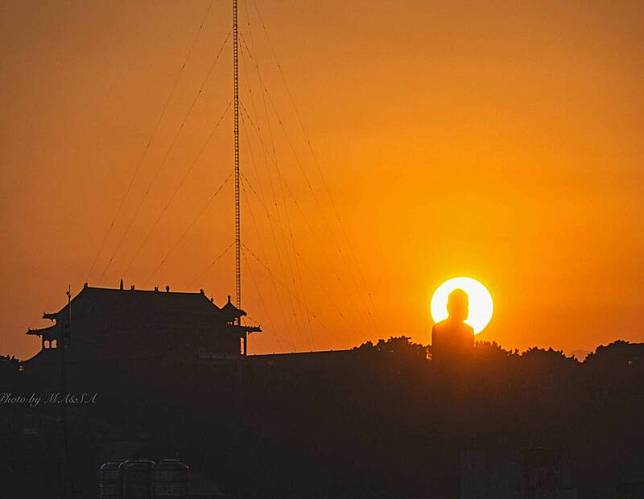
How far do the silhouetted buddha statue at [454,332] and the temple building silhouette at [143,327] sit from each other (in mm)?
34326

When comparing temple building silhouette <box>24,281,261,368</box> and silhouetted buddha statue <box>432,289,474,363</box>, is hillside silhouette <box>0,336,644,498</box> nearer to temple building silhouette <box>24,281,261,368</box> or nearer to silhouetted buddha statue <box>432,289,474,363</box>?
silhouetted buddha statue <box>432,289,474,363</box>

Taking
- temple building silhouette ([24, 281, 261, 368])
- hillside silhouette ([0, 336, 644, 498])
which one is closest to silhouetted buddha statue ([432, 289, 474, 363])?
hillside silhouette ([0, 336, 644, 498])

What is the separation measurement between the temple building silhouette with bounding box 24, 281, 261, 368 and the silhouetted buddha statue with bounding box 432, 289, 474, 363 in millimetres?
34326

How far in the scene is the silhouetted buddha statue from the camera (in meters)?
30.9

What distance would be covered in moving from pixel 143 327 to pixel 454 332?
39328 millimetres

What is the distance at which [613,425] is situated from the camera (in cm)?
4062

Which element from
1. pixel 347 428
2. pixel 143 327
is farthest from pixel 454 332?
pixel 143 327

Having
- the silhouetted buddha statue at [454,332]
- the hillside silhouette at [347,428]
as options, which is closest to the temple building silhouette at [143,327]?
the hillside silhouette at [347,428]

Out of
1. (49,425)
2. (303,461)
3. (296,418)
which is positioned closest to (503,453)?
(303,461)

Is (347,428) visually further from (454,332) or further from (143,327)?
(143,327)

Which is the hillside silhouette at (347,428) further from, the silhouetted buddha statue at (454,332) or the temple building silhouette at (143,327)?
the temple building silhouette at (143,327)

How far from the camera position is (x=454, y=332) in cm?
3092

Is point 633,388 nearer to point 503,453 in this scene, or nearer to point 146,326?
point 503,453

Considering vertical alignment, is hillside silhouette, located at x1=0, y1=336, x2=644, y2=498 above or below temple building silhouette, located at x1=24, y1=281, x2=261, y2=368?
below
